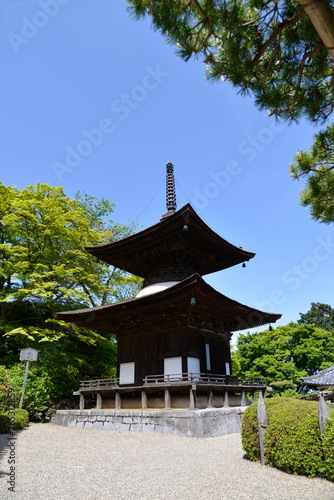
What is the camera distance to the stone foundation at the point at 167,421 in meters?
10.5

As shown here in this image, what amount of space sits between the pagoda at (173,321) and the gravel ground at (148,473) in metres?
3.20

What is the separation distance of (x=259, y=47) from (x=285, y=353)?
34.7 m

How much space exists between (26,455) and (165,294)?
21.3 ft

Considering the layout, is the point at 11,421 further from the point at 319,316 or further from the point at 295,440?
the point at 319,316

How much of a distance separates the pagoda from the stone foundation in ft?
2.27

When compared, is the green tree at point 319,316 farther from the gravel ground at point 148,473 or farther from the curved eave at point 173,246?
the gravel ground at point 148,473

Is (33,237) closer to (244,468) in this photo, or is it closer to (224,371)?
(224,371)

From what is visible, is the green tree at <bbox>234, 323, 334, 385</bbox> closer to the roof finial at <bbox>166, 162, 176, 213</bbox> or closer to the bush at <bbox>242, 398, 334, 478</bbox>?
the roof finial at <bbox>166, 162, 176, 213</bbox>

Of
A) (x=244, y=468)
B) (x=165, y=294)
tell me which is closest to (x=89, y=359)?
(x=165, y=294)

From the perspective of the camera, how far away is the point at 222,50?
217 inches

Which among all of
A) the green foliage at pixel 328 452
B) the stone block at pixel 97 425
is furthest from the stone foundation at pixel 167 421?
the green foliage at pixel 328 452

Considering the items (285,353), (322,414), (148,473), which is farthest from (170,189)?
(285,353)

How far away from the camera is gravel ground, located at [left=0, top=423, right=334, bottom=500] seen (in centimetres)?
509

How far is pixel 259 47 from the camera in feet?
16.7
